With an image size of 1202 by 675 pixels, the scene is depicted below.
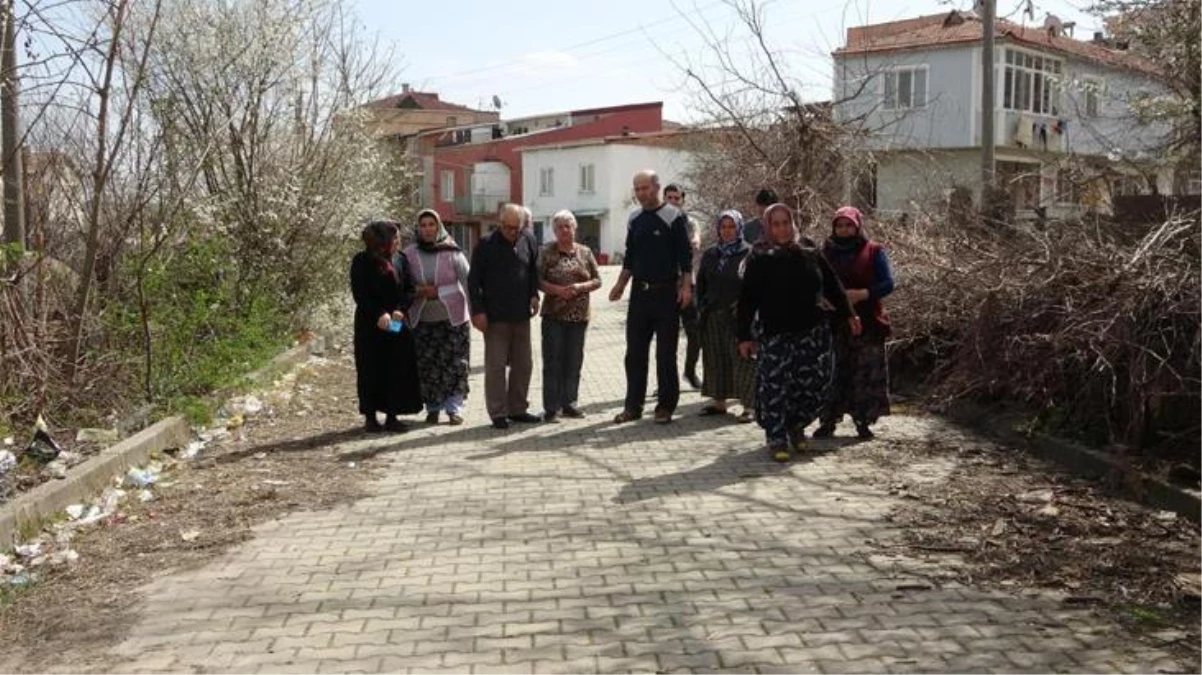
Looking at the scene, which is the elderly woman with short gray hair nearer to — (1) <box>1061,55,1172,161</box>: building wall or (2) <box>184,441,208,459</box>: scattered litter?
(2) <box>184,441,208,459</box>: scattered litter

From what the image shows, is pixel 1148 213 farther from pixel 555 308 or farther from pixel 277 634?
pixel 277 634

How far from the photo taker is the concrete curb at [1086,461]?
19.7 feet

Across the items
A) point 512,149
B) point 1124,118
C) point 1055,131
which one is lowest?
point 1124,118

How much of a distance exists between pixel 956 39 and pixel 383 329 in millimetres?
29399

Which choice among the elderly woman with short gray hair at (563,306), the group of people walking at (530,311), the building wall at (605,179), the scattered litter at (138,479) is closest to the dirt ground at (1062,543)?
the group of people walking at (530,311)

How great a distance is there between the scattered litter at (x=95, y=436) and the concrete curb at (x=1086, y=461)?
21.4ft

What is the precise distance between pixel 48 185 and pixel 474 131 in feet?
213

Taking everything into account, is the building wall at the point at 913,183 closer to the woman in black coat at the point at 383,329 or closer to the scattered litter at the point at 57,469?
the woman in black coat at the point at 383,329

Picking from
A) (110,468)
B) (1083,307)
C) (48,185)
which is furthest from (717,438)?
(48,185)

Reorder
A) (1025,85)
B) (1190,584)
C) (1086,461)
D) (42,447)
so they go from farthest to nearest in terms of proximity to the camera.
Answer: (1025,85), (42,447), (1086,461), (1190,584)

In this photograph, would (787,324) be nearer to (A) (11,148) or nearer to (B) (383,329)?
(B) (383,329)

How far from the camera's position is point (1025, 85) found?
35.5m

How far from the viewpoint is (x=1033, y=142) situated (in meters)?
35.3

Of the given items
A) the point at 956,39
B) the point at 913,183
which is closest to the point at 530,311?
the point at 913,183
